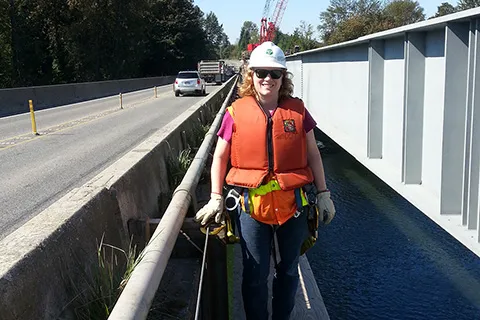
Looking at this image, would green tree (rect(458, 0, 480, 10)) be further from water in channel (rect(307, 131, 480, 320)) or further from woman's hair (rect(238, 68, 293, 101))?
woman's hair (rect(238, 68, 293, 101))

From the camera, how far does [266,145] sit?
3453mm

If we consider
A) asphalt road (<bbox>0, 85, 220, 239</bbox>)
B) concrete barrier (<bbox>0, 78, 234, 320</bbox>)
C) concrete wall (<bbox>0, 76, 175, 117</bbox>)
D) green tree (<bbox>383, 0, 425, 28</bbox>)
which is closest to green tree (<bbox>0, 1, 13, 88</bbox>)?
concrete wall (<bbox>0, 76, 175, 117</bbox>)

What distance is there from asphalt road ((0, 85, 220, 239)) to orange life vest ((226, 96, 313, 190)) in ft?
11.8

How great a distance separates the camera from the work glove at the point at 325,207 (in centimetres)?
373

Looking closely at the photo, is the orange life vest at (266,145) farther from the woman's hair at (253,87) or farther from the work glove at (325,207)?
the work glove at (325,207)

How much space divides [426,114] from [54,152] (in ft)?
31.2

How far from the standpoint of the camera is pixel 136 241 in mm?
4180

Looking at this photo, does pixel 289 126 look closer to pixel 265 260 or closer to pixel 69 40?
pixel 265 260

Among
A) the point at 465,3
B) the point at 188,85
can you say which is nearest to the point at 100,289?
the point at 188,85

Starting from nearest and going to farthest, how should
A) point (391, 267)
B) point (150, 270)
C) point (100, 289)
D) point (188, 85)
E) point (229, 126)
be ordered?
point (150, 270) < point (100, 289) < point (229, 126) < point (391, 267) < point (188, 85)

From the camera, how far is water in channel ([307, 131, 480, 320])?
8023 millimetres

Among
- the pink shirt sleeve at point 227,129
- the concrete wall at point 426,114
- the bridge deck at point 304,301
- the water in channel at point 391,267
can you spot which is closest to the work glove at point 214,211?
the pink shirt sleeve at point 227,129

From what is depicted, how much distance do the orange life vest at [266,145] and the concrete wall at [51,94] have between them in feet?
74.6

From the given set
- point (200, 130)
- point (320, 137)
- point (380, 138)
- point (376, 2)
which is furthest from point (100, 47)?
point (376, 2)
